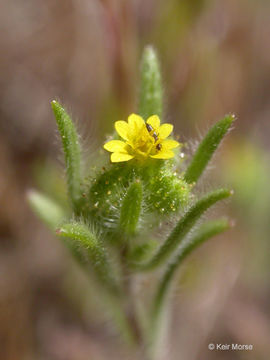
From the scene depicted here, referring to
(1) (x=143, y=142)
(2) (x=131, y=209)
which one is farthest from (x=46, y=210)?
(1) (x=143, y=142)

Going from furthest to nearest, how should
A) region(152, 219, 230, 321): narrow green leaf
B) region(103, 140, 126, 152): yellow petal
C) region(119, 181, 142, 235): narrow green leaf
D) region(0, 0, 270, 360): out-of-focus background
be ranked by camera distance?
region(0, 0, 270, 360): out-of-focus background → region(152, 219, 230, 321): narrow green leaf → region(103, 140, 126, 152): yellow petal → region(119, 181, 142, 235): narrow green leaf

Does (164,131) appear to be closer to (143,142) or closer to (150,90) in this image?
(143,142)

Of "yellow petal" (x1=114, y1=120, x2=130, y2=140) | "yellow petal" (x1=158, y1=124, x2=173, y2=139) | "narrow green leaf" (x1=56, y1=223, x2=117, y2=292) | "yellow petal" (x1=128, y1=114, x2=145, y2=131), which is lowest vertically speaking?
"narrow green leaf" (x1=56, y1=223, x2=117, y2=292)

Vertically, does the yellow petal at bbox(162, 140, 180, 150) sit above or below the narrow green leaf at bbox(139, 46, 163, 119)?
below

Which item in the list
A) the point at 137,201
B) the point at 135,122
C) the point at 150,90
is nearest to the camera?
the point at 137,201

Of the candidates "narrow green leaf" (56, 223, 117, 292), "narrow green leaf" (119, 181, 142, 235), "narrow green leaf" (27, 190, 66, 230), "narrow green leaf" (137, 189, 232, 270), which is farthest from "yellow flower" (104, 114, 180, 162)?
"narrow green leaf" (27, 190, 66, 230)

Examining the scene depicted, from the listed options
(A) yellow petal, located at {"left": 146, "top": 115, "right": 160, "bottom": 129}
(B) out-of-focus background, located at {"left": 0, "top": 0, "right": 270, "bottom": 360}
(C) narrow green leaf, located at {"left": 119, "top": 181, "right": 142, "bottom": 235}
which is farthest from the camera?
(B) out-of-focus background, located at {"left": 0, "top": 0, "right": 270, "bottom": 360}

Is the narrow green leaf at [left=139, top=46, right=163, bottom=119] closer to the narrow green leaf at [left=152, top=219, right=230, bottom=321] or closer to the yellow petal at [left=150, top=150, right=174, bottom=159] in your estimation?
the yellow petal at [left=150, top=150, right=174, bottom=159]
